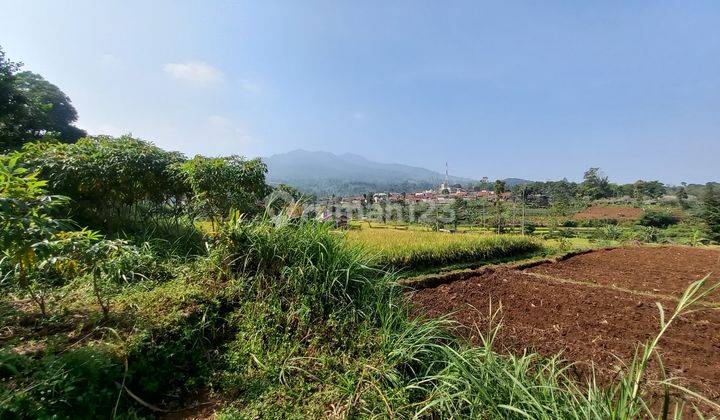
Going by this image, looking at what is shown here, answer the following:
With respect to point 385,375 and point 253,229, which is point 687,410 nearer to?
point 385,375

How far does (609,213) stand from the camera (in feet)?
103

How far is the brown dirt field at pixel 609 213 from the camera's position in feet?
96.0

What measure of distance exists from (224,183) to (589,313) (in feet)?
20.9

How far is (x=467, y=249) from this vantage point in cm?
959

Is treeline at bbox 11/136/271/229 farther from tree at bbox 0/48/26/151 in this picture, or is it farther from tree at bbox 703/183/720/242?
tree at bbox 703/183/720/242

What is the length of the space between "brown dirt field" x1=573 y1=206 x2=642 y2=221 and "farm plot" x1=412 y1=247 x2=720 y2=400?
24.4 m

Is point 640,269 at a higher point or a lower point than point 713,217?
lower

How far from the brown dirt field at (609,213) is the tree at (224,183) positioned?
33.2 meters

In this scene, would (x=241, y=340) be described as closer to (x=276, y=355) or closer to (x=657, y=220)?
(x=276, y=355)

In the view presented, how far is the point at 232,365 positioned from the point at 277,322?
1.44 feet

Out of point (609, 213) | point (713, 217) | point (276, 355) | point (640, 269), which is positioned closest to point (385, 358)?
point (276, 355)

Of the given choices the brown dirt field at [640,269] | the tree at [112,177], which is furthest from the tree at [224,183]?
the brown dirt field at [640,269]

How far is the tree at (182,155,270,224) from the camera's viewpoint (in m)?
5.18

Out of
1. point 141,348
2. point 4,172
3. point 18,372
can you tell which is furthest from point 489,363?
point 4,172
